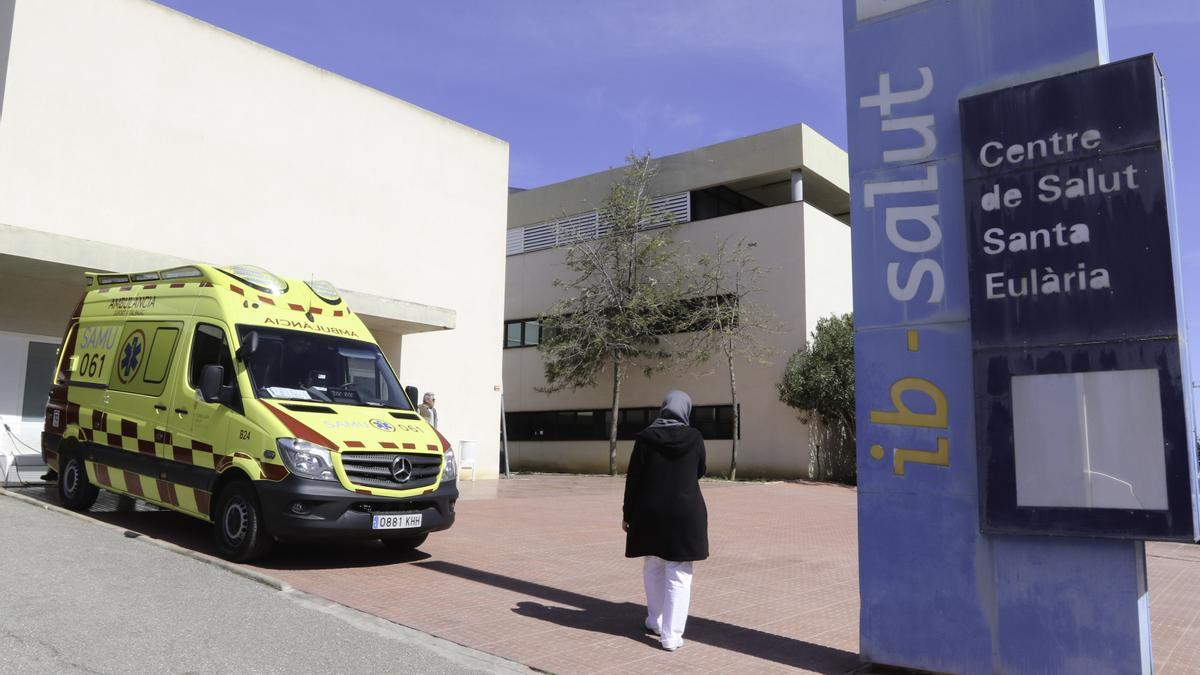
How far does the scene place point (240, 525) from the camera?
799cm

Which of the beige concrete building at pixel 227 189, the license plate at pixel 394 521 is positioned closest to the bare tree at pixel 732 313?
the beige concrete building at pixel 227 189

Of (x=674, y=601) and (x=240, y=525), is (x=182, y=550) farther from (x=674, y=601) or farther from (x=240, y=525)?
(x=674, y=601)

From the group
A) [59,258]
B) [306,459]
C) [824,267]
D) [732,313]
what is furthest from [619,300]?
[306,459]

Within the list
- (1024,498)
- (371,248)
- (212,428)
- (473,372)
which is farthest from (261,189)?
(1024,498)

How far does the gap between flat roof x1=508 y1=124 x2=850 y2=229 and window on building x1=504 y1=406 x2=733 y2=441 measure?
719cm

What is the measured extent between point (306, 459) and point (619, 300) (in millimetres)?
19682

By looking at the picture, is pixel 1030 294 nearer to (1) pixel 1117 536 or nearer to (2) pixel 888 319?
(2) pixel 888 319

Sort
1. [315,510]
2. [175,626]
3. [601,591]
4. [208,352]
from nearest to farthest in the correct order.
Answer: [175,626]
[315,510]
[601,591]
[208,352]

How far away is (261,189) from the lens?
17453mm

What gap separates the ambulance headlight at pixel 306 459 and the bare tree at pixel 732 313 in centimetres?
1828

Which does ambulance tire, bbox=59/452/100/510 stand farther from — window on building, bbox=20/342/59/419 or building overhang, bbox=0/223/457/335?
window on building, bbox=20/342/59/419

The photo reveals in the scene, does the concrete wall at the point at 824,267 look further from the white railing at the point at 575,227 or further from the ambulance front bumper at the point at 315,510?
the ambulance front bumper at the point at 315,510

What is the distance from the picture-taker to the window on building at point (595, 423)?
87.9 feet

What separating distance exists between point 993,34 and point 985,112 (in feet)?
1.80
